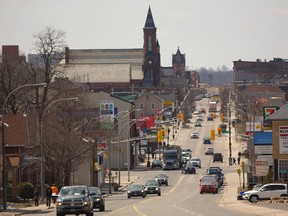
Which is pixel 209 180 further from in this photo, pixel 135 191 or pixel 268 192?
pixel 268 192

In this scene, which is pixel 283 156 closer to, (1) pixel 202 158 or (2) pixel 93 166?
(2) pixel 93 166

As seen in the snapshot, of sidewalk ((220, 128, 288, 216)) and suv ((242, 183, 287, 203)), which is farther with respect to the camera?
suv ((242, 183, 287, 203))

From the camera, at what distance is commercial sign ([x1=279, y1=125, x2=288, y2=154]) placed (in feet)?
248

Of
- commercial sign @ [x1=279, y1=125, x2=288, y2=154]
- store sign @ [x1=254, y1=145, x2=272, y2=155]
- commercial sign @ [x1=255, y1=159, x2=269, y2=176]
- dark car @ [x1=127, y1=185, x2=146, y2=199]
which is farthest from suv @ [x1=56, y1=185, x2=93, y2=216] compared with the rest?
store sign @ [x1=254, y1=145, x2=272, y2=155]

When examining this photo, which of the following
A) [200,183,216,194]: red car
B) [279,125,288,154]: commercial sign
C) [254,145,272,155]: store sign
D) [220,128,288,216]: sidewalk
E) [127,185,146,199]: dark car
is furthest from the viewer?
[254,145,272,155]: store sign

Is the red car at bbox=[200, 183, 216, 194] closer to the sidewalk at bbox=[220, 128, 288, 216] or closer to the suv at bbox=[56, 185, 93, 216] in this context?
the sidewalk at bbox=[220, 128, 288, 216]

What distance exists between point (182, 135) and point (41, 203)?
125399 millimetres

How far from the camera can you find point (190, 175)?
4737 inches

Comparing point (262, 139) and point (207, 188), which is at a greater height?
point (262, 139)

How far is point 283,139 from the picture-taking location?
Result: 7600 centimetres

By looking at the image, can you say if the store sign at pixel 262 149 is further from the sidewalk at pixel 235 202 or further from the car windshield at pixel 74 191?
the car windshield at pixel 74 191

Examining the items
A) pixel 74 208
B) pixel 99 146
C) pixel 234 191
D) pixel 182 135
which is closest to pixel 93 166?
pixel 99 146

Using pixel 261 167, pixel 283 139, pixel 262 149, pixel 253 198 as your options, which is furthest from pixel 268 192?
pixel 262 149

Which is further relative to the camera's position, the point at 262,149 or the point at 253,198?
the point at 262,149
